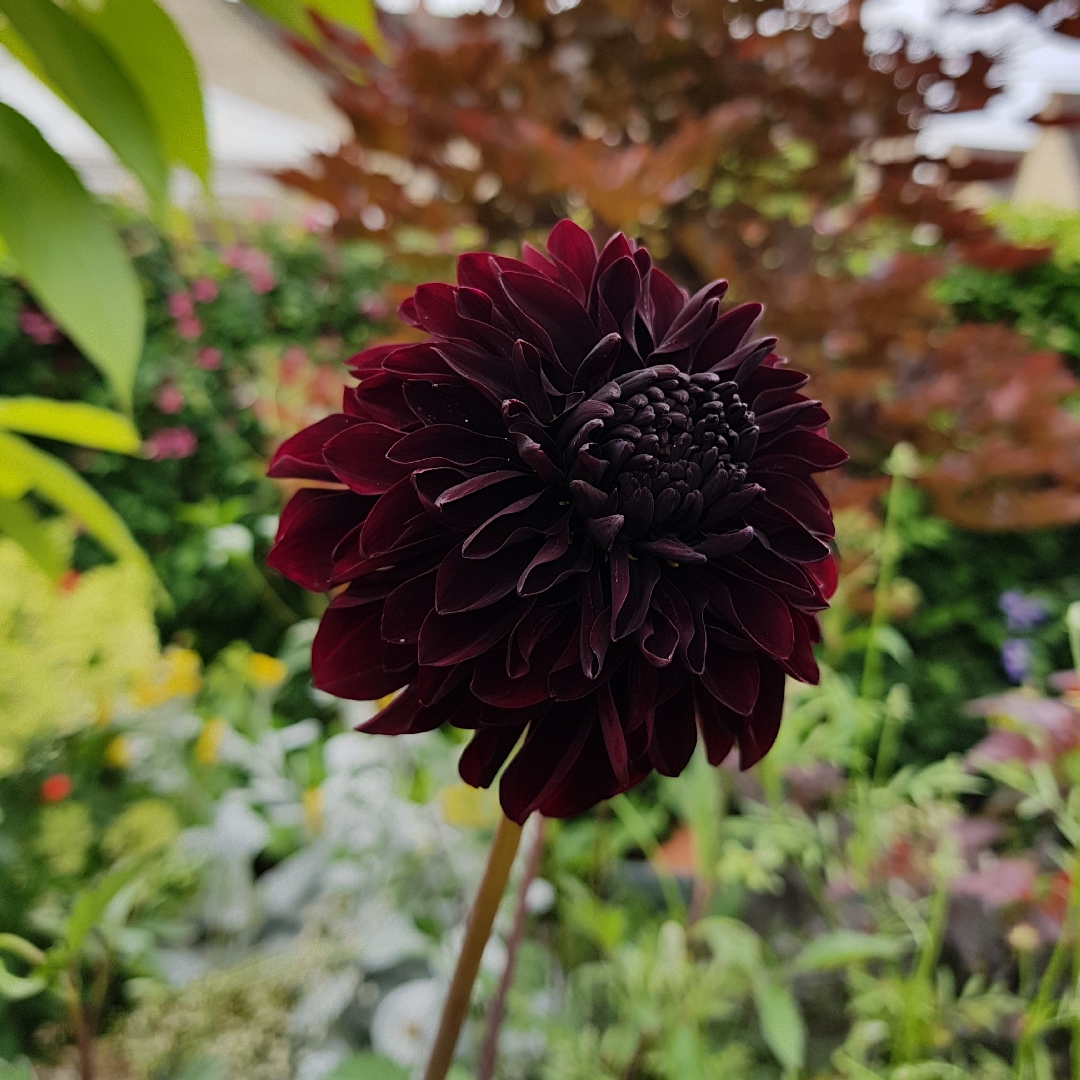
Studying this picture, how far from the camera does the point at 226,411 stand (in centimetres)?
133

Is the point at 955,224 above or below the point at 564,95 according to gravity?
below

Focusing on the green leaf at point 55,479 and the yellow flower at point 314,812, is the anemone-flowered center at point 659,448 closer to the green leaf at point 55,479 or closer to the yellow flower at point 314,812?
the green leaf at point 55,479

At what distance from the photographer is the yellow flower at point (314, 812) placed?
0.75 m

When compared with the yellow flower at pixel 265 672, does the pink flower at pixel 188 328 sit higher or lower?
higher

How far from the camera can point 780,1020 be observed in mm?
510

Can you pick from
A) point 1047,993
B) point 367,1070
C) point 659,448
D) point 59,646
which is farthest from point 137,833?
point 1047,993

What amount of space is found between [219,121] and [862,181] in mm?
2118

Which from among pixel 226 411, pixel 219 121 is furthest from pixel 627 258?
pixel 219 121

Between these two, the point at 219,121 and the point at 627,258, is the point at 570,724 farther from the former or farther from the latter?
the point at 219,121

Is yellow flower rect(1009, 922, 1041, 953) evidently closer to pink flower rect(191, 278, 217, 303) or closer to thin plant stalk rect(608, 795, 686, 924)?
thin plant stalk rect(608, 795, 686, 924)

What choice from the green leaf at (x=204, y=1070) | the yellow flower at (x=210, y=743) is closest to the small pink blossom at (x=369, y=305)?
the yellow flower at (x=210, y=743)

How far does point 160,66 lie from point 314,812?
65 centimetres

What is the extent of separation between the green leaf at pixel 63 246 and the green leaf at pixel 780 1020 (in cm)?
57

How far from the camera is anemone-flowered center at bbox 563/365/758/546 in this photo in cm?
23
